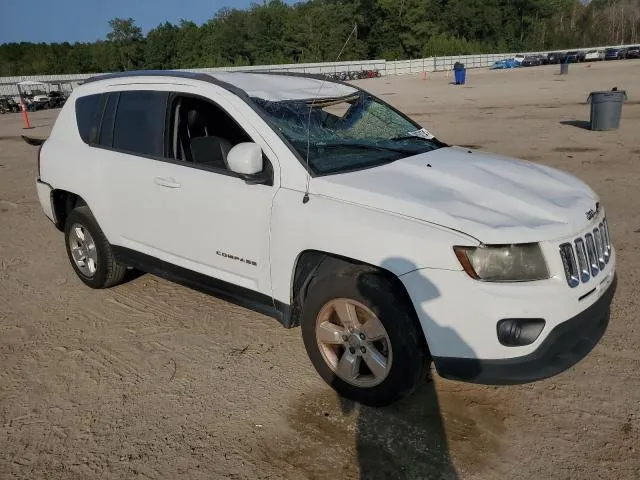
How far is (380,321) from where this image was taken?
9.42 feet

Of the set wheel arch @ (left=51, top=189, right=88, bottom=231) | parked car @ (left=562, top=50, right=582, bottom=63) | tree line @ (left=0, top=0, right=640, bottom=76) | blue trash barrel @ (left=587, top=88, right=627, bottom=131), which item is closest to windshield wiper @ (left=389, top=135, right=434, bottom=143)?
wheel arch @ (left=51, top=189, right=88, bottom=231)

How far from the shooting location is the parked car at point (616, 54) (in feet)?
231

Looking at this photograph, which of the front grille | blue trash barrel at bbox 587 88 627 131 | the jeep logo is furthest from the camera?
blue trash barrel at bbox 587 88 627 131

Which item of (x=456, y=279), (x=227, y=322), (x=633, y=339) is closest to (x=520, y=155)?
(x=633, y=339)

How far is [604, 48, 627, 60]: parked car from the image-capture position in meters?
70.4

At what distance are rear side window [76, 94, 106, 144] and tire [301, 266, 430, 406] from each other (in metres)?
2.55

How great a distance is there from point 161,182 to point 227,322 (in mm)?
1170

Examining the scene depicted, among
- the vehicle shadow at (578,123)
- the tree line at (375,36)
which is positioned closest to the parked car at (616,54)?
the tree line at (375,36)

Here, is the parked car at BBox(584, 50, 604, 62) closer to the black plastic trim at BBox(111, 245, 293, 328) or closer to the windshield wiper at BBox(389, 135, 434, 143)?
the windshield wiper at BBox(389, 135, 434, 143)

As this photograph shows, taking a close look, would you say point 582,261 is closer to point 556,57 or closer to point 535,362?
point 535,362

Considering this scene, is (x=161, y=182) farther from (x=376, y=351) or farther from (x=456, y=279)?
(x=456, y=279)

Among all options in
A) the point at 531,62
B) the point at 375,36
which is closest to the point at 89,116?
the point at 531,62

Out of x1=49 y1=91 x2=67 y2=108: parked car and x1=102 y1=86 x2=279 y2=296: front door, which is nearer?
x1=102 y1=86 x2=279 y2=296: front door

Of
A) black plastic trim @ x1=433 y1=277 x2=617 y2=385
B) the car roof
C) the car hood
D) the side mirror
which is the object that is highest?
the car roof
